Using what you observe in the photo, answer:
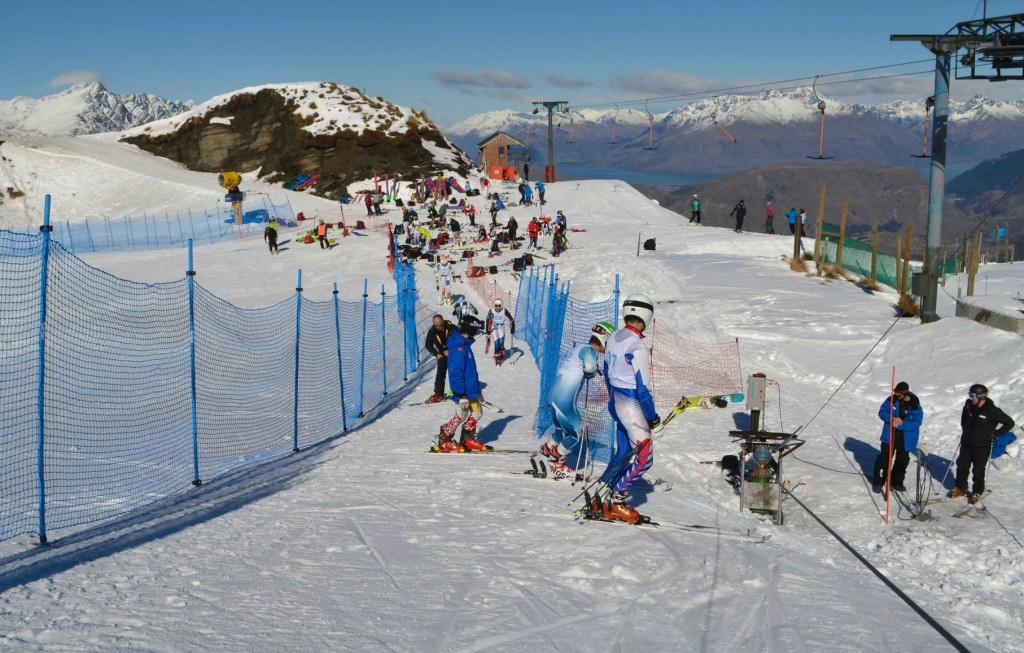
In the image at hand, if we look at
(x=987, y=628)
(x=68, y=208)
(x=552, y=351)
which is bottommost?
(x=987, y=628)

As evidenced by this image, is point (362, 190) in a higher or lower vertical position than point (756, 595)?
higher

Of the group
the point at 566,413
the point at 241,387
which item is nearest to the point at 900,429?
the point at 566,413

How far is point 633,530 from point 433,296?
21.3 metres

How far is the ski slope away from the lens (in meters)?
5.47

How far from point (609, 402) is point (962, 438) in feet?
16.8

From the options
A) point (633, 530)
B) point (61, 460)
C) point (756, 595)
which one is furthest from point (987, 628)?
point (61, 460)

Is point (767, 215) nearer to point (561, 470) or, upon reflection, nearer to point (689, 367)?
point (689, 367)

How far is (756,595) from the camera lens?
6465 mm

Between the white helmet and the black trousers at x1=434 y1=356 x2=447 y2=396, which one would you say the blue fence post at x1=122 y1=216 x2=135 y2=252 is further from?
the white helmet

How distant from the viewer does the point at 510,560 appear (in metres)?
6.93

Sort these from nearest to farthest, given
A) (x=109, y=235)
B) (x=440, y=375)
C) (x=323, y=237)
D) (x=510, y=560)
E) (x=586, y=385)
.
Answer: (x=510, y=560) → (x=586, y=385) → (x=440, y=375) → (x=323, y=237) → (x=109, y=235)

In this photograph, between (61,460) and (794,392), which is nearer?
(61,460)

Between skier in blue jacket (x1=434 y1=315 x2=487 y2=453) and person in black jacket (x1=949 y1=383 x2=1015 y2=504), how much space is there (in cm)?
594

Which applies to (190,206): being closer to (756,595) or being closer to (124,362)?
(124,362)
